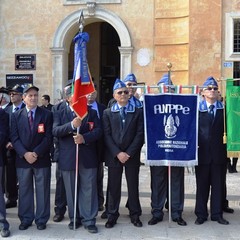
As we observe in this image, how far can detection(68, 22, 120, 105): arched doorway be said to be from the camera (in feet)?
70.9

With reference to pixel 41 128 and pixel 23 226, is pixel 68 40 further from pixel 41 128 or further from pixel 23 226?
pixel 23 226

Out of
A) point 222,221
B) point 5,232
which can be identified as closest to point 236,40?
point 222,221

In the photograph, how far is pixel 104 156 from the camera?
6770 mm

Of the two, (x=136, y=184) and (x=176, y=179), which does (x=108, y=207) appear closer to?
(x=136, y=184)

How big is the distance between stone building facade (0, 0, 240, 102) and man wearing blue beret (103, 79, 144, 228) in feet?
31.5

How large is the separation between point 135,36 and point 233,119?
11.0 m

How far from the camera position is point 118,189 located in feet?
22.0

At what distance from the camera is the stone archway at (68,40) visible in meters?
17.1

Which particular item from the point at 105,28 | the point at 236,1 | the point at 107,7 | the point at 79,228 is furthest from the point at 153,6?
the point at 79,228

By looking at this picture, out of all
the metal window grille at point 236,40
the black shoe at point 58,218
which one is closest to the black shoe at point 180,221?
the black shoe at point 58,218

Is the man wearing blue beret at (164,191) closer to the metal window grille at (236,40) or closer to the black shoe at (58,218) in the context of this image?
the black shoe at (58,218)

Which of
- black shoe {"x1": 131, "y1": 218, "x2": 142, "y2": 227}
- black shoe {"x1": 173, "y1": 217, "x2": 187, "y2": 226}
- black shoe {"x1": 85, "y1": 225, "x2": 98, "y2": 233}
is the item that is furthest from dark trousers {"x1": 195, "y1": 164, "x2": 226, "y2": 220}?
black shoe {"x1": 85, "y1": 225, "x2": 98, "y2": 233}

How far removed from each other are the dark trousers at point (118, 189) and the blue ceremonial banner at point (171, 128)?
12.8 inches

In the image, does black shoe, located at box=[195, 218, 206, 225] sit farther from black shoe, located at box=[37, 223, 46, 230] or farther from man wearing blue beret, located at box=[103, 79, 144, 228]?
black shoe, located at box=[37, 223, 46, 230]
